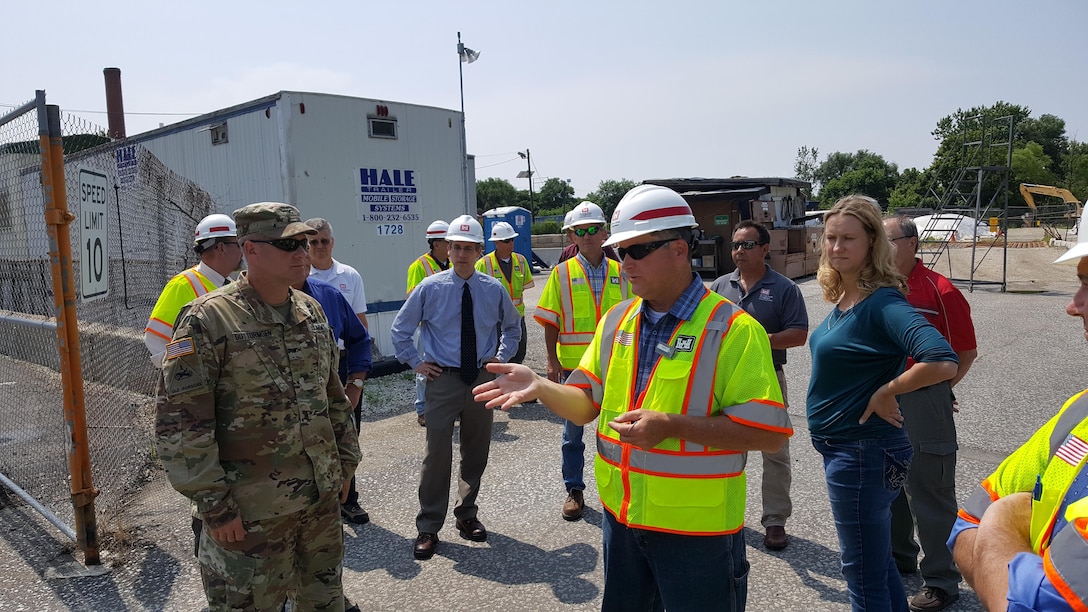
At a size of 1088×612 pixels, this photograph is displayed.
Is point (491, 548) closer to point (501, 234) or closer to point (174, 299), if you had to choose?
point (174, 299)

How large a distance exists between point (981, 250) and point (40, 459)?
3306 cm

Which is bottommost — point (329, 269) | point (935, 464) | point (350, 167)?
point (935, 464)

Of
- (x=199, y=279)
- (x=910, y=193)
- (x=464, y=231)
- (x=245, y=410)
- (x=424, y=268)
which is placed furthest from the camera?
(x=910, y=193)

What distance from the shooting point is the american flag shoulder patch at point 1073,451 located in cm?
120

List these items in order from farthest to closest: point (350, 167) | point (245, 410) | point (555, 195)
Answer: point (555, 195) → point (350, 167) → point (245, 410)

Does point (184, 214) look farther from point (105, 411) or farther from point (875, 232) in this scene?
point (875, 232)

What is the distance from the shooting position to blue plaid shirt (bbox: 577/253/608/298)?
497 centimetres

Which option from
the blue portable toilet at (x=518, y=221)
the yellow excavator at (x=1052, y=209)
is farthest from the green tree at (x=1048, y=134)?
the blue portable toilet at (x=518, y=221)

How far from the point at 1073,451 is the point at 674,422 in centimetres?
95

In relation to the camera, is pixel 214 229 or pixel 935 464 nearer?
pixel 935 464

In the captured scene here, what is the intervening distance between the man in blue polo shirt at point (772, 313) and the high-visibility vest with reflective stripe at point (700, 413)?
6.61 ft

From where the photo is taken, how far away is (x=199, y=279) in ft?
12.6

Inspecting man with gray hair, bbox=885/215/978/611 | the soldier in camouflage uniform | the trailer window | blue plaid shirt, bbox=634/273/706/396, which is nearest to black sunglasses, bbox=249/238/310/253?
the soldier in camouflage uniform

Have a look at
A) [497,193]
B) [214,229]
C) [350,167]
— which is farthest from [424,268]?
[497,193]
